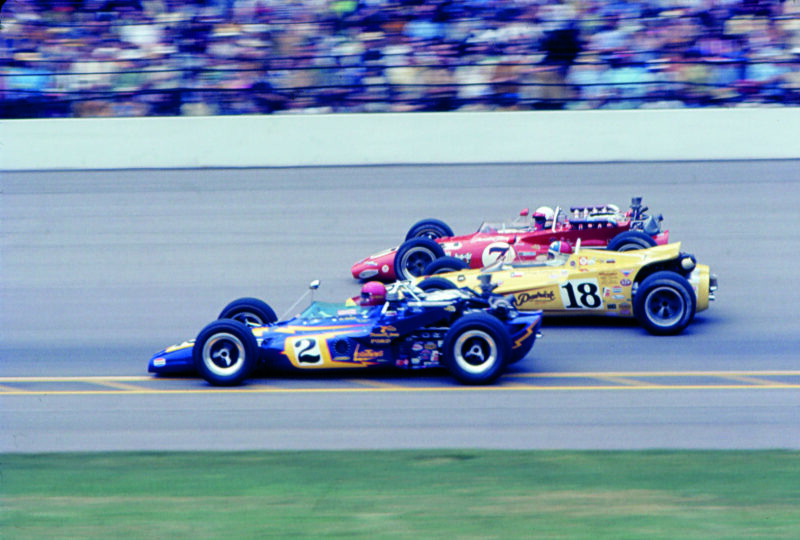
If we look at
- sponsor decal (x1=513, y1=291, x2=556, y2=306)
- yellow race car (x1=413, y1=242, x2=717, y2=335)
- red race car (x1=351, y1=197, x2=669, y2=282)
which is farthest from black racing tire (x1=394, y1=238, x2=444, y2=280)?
sponsor decal (x1=513, y1=291, x2=556, y2=306)

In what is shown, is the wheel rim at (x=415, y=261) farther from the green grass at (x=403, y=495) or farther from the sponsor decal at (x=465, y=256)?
the green grass at (x=403, y=495)

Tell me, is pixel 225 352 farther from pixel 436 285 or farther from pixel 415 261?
pixel 415 261

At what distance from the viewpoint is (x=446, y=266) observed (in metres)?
11.4

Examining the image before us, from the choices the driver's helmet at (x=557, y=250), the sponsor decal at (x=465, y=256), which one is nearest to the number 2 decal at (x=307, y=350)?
the driver's helmet at (x=557, y=250)

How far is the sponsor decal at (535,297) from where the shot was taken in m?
10.5

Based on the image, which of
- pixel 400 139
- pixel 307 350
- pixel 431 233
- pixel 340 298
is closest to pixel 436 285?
pixel 307 350

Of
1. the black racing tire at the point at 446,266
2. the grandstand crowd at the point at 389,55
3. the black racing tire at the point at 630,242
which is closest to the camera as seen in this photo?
the black racing tire at the point at 446,266

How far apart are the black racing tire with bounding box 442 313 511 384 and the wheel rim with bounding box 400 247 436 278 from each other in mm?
3607

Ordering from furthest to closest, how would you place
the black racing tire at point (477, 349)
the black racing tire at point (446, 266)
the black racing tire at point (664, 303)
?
the black racing tire at point (446, 266), the black racing tire at point (664, 303), the black racing tire at point (477, 349)

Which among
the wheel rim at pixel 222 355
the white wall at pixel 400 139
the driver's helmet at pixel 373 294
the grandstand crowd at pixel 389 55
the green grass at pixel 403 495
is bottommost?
the green grass at pixel 403 495

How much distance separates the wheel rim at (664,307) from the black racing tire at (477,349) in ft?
7.49

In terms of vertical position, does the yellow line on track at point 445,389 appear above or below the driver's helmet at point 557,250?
below

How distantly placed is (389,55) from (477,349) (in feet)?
43.0

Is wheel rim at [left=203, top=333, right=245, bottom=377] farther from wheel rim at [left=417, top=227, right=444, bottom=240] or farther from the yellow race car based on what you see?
wheel rim at [left=417, top=227, right=444, bottom=240]
